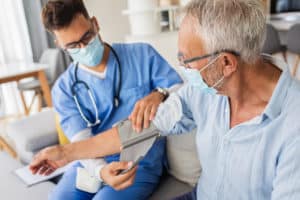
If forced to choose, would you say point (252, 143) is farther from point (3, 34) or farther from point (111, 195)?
point (3, 34)

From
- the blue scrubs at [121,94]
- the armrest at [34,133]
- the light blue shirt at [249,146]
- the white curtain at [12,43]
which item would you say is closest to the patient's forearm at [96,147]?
the blue scrubs at [121,94]

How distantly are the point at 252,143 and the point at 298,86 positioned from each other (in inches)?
6.9

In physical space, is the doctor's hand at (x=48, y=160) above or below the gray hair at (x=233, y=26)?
below

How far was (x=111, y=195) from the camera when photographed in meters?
1.17

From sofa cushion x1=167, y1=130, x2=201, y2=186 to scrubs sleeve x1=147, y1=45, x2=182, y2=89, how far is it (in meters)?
0.23

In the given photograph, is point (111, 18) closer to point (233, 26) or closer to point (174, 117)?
point (174, 117)

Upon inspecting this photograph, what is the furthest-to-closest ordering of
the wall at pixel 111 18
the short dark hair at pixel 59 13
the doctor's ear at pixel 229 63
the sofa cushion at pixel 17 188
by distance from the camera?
1. the wall at pixel 111 18
2. the sofa cushion at pixel 17 188
3. the short dark hair at pixel 59 13
4. the doctor's ear at pixel 229 63

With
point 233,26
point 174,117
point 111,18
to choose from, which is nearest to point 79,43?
point 174,117

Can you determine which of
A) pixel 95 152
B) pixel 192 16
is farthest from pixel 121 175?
pixel 192 16

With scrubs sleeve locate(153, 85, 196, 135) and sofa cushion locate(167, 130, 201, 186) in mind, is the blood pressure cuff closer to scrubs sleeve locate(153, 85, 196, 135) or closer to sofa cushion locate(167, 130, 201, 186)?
scrubs sleeve locate(153, 85, 196, 135)

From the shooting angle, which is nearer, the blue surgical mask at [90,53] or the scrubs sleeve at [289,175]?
the scrubs sleeve at [289,175]

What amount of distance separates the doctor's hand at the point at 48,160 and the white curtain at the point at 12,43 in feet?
9.57

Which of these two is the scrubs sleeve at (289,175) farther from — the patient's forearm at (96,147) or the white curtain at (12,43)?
the white curtain at (12,43)

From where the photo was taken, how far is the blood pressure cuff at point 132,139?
1.11 meters
